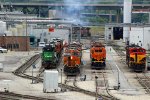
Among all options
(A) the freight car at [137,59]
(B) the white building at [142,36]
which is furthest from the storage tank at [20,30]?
(A) the freight car at [137,59]

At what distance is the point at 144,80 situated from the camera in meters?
51.2

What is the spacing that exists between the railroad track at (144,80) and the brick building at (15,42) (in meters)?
30.9

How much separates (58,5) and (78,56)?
3830 inches

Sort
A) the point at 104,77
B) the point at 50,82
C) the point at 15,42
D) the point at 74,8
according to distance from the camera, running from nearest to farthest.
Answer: the point at 50,82 < the point at 104,77 < the point at 15,42 < the point at 74,8

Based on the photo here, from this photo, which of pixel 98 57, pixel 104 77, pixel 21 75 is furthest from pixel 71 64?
pixel 98 57

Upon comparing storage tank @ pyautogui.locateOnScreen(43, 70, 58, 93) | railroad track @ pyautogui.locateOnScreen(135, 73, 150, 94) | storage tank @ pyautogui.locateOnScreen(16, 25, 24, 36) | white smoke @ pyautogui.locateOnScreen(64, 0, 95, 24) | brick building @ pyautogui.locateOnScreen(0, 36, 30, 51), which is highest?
white smoke @ pyautogui.locateOnScreen(64, 0, 95, 24)

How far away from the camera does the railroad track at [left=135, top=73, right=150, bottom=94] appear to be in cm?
4642

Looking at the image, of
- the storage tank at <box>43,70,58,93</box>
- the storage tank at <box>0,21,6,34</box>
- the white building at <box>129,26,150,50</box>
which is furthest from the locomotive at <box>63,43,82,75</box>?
the white building at <box>129,26,150,50</box>

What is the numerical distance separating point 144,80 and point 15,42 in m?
35.8

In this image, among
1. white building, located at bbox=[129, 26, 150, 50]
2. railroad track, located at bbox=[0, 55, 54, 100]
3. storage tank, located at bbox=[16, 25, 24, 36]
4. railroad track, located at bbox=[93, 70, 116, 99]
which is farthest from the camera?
storage tank, located at bbox=[16, 25, 24, 36]

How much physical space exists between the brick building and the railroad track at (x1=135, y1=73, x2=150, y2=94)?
3093cm

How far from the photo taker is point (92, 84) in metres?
48.3

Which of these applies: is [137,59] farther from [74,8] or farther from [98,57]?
[74,8]

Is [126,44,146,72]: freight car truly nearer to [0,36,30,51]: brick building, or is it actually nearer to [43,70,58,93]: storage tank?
[43,70,58,93]: storage tank
